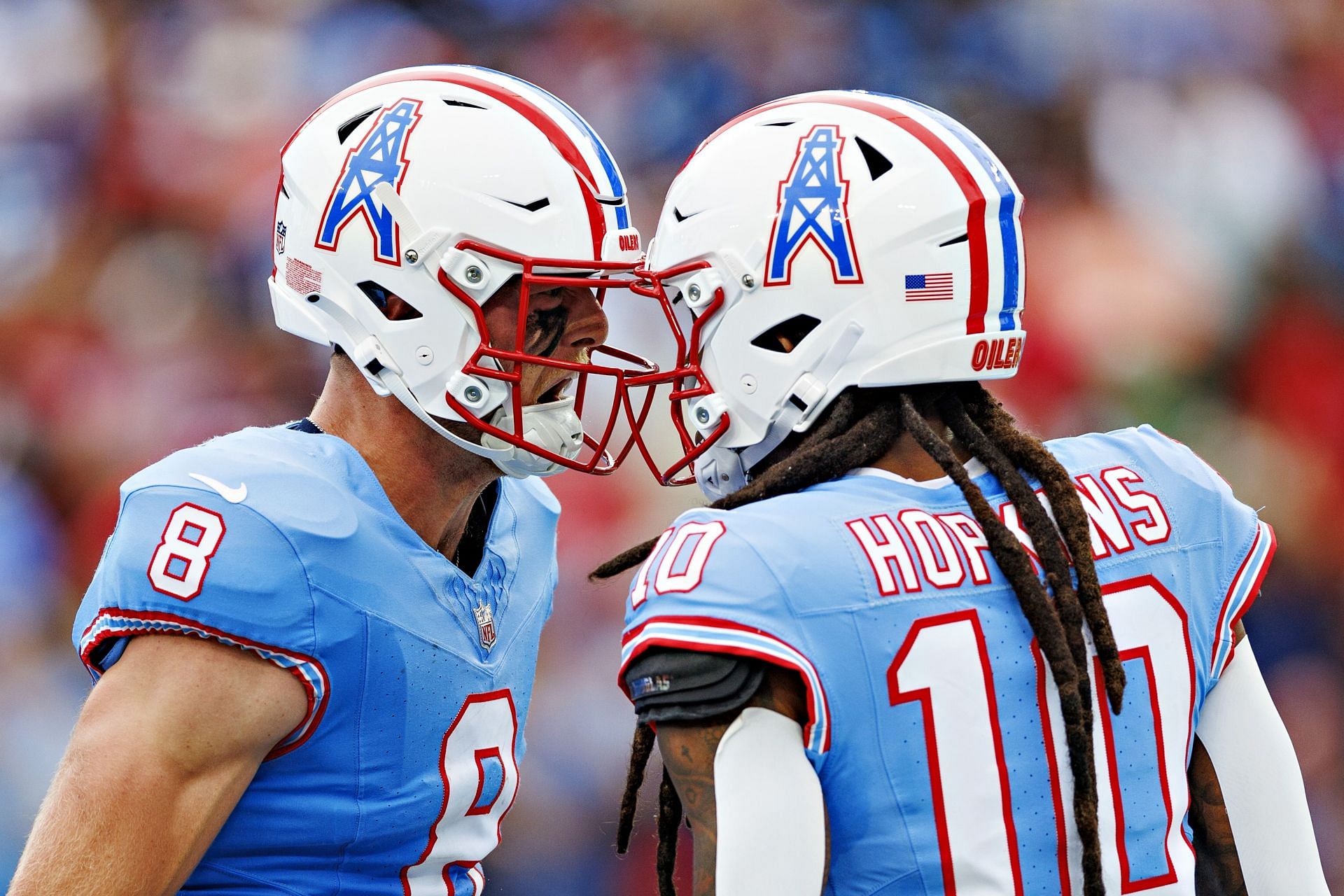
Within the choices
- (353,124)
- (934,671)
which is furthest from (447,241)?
(934,671)

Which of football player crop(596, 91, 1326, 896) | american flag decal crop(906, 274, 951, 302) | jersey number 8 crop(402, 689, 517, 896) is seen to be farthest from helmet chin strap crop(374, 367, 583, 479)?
american flag decal crop(906, 274, 951, 302)

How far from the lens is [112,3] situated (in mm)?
4281

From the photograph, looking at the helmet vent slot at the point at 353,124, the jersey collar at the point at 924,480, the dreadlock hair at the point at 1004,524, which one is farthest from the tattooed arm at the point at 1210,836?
the helmet vent slot at the point at 353,124

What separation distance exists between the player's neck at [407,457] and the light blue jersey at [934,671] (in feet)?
1.95

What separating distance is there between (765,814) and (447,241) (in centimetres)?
100

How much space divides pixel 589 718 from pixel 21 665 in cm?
157

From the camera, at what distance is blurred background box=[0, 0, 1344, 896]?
4.02 meters

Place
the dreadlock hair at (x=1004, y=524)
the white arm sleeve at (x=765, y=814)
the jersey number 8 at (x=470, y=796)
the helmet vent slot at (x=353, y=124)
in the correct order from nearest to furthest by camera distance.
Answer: the white arm sleeve at (x=765, y=814)
the dreadlock hair at (x=1004, y=524)
the jersey number 8 at (x=470, y=796)
the helmet vent slot at (x=353, y=124)

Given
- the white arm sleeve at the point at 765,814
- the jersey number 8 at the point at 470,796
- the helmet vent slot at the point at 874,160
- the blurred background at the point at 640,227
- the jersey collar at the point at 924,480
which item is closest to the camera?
the white arm sleeve at the point at 765,814

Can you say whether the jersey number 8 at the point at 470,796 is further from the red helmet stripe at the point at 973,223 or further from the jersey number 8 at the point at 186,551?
the red helmet stripe at the point at 973,223

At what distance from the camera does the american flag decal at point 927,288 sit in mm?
1729

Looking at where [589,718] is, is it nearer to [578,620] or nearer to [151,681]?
[578,620]

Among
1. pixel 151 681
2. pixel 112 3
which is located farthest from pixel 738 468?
pixel 112 3

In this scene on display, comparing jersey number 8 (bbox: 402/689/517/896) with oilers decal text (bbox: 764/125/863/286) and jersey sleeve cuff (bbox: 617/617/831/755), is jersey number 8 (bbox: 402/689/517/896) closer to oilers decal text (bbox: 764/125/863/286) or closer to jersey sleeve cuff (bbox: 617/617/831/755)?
jersey sleeve cuff (bbox: 617/617/831/755)
